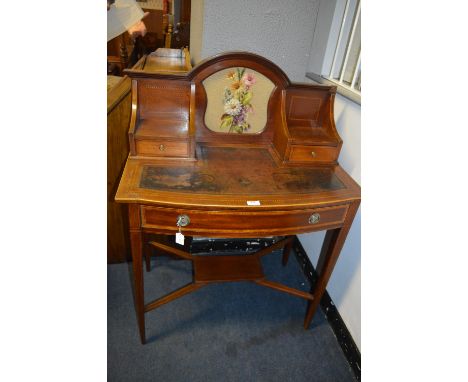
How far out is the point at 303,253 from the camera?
2035mm

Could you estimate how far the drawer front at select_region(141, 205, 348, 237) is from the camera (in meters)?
1.06

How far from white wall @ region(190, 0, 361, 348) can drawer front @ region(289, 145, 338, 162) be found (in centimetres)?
17

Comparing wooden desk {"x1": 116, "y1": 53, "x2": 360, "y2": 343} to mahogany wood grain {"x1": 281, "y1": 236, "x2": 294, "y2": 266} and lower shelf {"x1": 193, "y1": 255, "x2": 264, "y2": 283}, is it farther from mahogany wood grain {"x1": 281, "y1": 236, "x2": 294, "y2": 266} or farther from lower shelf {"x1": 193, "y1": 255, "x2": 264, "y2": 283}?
mahogany wood grain {"x1": 281, "y1": 236, "x2": 294, "y2": 266}

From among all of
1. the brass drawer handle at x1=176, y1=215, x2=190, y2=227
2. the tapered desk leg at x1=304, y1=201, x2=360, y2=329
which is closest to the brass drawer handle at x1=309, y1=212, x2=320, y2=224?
the tapered desk leg at x1=304, y1=201, x2=360, y2=329

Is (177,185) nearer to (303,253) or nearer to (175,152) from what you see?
(175,152)

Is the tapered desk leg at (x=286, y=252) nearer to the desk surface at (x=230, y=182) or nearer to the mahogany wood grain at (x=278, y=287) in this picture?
the mahogany wood grain at (x=278, y=287)

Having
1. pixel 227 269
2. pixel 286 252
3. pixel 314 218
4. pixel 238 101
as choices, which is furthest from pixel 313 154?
pixel 286 252

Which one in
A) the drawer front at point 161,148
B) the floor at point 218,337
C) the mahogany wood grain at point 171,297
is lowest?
the floor at point 218,337

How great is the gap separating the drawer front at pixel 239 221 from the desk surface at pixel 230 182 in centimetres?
5

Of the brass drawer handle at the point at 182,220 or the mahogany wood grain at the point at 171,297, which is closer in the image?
the brass drawer handle at the point at 182,220

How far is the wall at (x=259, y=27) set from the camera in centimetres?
143

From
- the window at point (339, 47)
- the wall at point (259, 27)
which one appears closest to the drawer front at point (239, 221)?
the window at point (339, 47)

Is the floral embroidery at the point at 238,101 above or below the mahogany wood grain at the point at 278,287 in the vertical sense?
above
